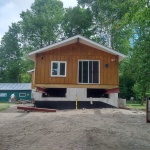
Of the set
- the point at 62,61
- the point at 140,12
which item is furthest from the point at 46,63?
the point at 140,12

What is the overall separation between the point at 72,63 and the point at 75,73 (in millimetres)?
844

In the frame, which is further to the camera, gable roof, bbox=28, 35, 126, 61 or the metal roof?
the metal roof

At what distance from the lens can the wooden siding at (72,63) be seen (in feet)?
63.3

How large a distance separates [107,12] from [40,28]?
16.3 meters

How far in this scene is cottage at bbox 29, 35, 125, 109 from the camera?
1916 centimetres

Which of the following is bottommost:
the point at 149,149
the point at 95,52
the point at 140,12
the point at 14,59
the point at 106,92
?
the point at 149,149

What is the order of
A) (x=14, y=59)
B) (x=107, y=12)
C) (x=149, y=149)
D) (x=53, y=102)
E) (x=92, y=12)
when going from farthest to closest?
1. (x=14, y=59)
2. (x=92, y=12)
3. (x=107, y=12)
4. (x=53, y=102)
5. (x=149, y=149)

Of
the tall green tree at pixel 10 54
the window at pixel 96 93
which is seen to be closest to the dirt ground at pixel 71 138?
the window at pixel 96 93

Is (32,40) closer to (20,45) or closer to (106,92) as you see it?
(20,45)

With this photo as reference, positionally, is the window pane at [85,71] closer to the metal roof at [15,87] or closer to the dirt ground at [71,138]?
the dirt ground at [71,138]

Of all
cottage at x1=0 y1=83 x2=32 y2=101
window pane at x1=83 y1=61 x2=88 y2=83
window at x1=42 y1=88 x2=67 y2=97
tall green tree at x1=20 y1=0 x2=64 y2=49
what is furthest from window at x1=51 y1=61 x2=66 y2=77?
tall green tree at x1=20 y1=0 x2=64 y2=49

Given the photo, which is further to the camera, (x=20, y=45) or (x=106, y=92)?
(x=20, y=45)

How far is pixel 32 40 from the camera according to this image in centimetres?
4450

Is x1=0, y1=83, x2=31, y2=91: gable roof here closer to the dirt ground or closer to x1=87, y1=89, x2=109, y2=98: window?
x1=87, y1=89, x2=109, y2=98: window
